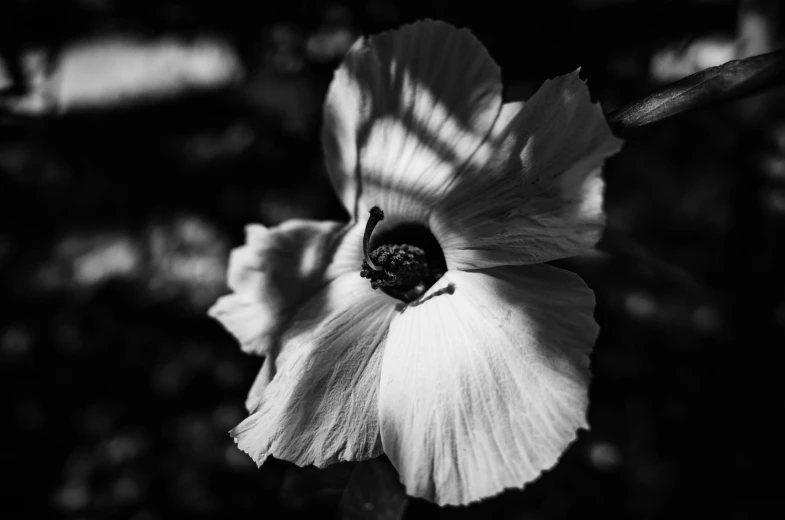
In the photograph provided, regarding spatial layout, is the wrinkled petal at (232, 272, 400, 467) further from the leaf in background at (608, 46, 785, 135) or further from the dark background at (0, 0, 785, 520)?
the leaf in background at (608, 46, 785, 135)

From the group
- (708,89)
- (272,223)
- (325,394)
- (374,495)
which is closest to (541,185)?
(708,89)

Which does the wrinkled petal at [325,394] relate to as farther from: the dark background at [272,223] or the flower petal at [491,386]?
the dark background at [272,223]

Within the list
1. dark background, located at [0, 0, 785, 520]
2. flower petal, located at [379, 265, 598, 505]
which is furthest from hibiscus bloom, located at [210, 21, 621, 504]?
dark background, located at [0, 0, 785, 520]

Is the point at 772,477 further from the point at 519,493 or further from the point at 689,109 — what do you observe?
the point at 689,109

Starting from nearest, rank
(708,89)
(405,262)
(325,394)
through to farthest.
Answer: (708,89) < (325,394) < (405,262)

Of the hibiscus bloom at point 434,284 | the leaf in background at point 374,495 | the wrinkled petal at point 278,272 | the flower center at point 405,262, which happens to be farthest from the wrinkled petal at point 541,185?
the leaf in background at point 374,495

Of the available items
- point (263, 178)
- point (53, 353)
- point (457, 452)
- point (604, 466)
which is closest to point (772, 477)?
point (604, 466)

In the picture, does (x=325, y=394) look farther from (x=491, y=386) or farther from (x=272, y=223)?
(x=272, y=223)
